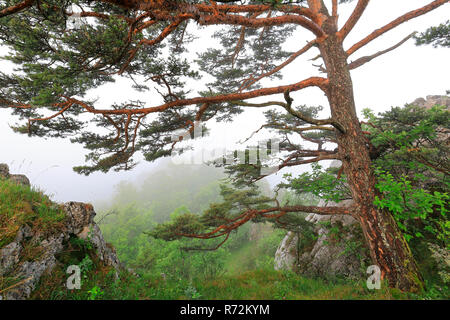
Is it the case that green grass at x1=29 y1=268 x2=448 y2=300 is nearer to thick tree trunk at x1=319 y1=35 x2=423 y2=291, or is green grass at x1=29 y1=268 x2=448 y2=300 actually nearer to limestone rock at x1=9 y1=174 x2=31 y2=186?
thick tree trunk at x1=319 y1=35 x2=423 y2=291

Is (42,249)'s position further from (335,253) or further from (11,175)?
(335,253)

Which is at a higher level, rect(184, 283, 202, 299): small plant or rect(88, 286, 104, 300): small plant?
rect(88, 286, 104, 300): small plant

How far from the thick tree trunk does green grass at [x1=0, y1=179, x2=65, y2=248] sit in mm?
6822

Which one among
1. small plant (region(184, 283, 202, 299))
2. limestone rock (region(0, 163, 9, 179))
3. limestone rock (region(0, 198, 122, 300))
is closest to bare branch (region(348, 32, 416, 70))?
small plant (region(184, 283, 202, 299))

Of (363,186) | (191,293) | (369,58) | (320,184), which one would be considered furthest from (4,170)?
(369,58)

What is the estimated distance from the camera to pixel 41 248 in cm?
305

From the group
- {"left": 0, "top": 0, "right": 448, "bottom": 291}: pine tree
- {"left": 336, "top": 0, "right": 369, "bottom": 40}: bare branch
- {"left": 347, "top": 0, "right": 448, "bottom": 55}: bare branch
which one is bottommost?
{"left": 0, "top": 0, "right": 448, "bottom": 291}: pine tree

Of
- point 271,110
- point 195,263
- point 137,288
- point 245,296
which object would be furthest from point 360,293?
point 195,263

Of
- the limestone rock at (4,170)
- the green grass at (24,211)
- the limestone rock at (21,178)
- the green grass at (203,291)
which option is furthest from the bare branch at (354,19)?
the limestone rock at (4,170)

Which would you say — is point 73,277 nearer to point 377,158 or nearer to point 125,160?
point 125,160

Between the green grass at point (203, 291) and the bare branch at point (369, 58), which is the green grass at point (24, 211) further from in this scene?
the bare branch at point (369, 58)

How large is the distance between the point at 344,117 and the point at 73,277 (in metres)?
7.00

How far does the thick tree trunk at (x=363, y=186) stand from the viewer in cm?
356

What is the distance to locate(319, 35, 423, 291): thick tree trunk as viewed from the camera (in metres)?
3.56
